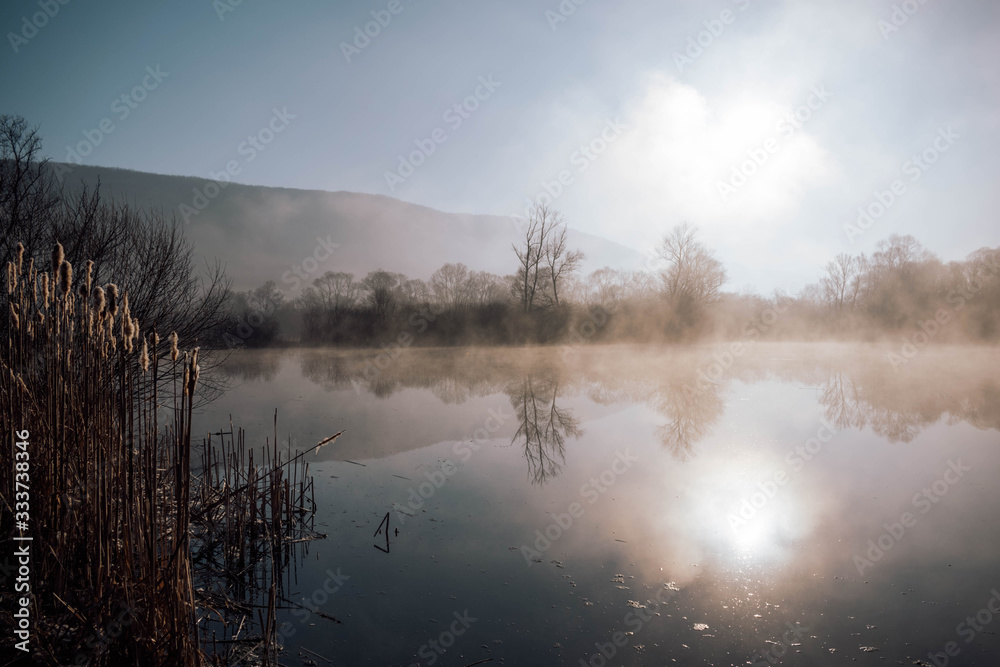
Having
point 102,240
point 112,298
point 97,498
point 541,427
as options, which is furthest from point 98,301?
point 541,427

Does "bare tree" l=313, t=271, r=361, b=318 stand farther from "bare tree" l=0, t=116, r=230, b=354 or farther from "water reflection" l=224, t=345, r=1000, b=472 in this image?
"bare tree" l=0, t=116, r=230, b=354

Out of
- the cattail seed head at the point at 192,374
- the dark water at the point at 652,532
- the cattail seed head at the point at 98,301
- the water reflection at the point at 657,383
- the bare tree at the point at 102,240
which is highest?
the bare tree at the point at 102,240

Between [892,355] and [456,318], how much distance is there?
20.6 metres

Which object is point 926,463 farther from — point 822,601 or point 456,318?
point 456,318

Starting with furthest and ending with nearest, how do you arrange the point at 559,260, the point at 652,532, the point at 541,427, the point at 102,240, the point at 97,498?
1. the point at 559,260
2. the point at 541,427
3. the point at 102,240
4. the point at 652,532
5. the point at 97,498

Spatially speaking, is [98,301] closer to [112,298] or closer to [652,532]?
[112,298]

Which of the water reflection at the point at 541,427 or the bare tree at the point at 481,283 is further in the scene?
the bare tree at the point at 481,283

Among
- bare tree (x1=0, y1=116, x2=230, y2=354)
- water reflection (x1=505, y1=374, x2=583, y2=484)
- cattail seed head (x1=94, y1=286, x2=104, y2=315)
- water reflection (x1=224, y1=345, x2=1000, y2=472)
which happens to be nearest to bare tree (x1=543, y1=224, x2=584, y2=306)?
water reflection (x1=224, y1=345, x2=1000, y2=472)

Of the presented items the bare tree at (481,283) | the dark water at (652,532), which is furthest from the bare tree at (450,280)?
the dark water at (652,532)

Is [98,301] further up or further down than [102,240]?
further down

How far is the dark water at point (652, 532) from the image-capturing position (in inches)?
126

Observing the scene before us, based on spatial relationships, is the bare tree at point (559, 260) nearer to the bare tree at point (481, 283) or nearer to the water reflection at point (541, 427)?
the bare tree at point (481, 283)

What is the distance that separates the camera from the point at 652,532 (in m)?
4.81

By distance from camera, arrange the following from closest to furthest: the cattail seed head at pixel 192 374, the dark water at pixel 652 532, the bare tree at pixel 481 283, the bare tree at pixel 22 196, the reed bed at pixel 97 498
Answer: the cattail seed head at pixel 192 374, the reed bed at pixel 97 498, the dark water at pixel 652 532, the bare tree at pixel 22 196, the bare tree at pixel 481 283
